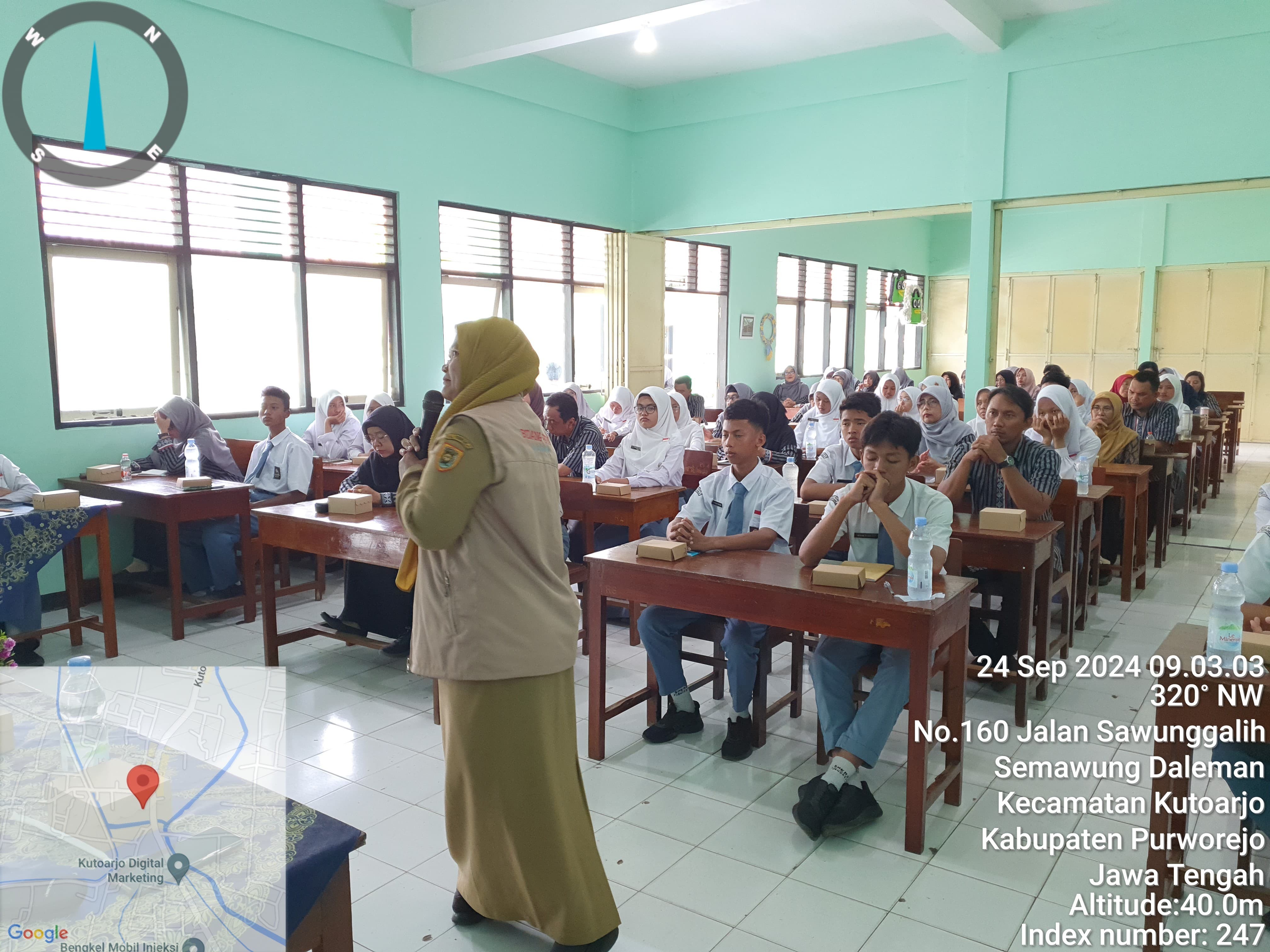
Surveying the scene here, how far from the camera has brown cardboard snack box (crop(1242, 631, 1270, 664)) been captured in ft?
6.56

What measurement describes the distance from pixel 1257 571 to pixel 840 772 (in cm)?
123

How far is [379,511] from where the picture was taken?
3.96 m

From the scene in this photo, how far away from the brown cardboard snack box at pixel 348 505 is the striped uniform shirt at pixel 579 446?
141 cm

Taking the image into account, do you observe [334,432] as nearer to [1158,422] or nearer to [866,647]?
[866,647]

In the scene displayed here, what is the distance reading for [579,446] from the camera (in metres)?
5.16

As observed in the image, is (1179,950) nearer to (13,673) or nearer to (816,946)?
(816,946)

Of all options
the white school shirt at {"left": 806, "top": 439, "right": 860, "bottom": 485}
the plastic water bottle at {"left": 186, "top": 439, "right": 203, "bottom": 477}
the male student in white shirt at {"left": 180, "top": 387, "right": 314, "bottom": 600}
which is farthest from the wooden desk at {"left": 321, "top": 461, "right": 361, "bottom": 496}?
the white school shirt at {"left": 806, "top": 439, "right": 860, "bottom": 485}

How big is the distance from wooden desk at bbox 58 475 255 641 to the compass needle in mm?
1887

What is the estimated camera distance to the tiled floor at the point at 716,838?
2.18m

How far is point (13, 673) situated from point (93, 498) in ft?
10.4

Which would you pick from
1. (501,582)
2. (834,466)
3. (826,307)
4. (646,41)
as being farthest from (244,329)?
(826,307)

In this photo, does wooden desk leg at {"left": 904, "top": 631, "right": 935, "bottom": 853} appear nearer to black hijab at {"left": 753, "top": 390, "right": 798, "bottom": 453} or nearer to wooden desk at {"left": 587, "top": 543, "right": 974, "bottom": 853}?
wooden desk at {"left": 587, "top": 543, "right": 974, "bottom": 853}

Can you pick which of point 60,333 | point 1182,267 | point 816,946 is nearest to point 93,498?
point 60,333
